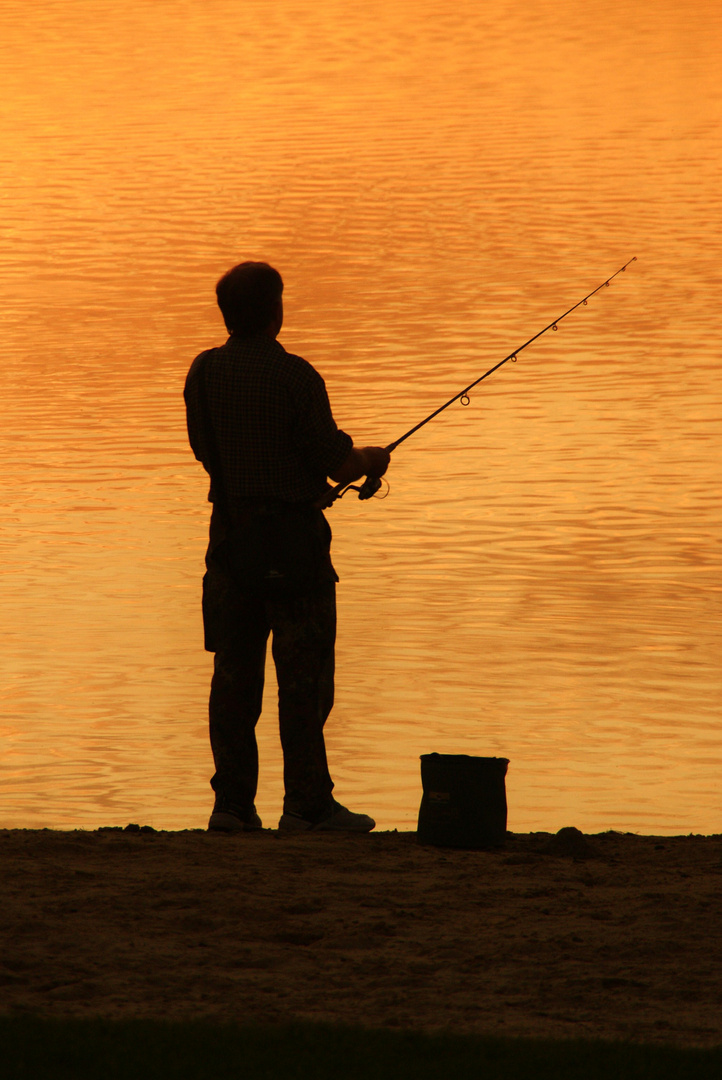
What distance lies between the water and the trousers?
0.86m

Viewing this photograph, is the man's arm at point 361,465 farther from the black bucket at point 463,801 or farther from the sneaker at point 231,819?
the sneaker at point 231,819

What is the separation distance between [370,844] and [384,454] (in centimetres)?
108

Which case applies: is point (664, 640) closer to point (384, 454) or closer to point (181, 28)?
point (384, 454)

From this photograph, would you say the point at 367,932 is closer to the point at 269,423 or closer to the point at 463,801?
the point at 463,801

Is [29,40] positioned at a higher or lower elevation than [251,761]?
higher

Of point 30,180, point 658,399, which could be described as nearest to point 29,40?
point 30,180

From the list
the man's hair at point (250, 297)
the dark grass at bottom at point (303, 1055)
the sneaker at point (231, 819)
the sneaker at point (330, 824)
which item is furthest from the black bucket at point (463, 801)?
the dark grass at bottom at point (303, 1055)

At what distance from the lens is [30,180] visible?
27516mm

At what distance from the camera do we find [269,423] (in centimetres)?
531

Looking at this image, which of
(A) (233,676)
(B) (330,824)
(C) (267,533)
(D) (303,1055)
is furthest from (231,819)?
(D) (303,1055)

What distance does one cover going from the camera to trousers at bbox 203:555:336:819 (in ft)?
17.8

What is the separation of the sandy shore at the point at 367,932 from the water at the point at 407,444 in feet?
3.62

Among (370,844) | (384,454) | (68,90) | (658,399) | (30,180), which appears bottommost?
(370,844)

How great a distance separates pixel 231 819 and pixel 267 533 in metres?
0.84
